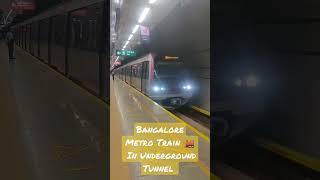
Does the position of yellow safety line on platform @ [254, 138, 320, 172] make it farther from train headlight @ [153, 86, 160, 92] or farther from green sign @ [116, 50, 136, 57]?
green sign @ [116, 50, 136, 57]

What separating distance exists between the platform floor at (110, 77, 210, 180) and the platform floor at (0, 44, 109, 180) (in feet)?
0.44

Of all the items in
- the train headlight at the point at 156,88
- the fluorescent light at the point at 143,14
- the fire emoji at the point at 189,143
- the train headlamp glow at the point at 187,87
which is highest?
the fluorescent light at the point at 143,14

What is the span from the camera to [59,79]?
288 centimetres

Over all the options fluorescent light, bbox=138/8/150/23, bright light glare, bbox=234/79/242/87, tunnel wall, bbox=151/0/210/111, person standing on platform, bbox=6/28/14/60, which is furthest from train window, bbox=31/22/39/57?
bright light glare, bbox=234/79/242/87

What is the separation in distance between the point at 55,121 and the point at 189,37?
134 cm

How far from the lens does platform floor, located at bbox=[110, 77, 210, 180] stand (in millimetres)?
2665

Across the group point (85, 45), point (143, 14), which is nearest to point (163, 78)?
point (143, 14)

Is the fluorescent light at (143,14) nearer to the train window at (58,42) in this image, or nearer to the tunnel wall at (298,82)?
the train window at (58,42)

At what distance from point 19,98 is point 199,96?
1.55 m

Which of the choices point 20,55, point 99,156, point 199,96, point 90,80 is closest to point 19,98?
point 20,55

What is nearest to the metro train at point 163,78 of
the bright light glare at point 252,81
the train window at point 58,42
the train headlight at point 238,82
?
the train window at point 58,42

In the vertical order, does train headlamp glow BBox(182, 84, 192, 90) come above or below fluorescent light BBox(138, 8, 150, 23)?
below

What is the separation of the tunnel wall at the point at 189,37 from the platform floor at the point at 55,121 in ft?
2.39

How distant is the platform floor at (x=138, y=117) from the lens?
2.67 m
